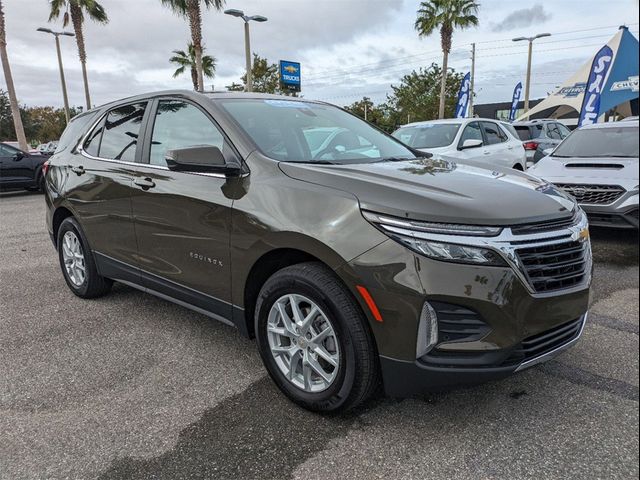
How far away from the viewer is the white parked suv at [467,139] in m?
8.86

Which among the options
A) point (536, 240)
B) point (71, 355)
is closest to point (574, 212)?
point (536, 240)

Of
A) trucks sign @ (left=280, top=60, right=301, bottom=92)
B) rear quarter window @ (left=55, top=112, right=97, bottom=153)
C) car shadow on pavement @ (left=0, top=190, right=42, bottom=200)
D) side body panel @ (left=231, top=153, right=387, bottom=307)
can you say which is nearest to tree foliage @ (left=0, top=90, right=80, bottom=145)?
trucks sign @ (left=280, top=60, right=301, bottom=92)

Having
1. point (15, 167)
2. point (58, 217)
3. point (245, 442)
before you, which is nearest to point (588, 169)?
point (245, 442)

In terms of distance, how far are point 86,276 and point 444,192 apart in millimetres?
3406

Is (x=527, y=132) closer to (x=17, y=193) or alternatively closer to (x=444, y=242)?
(x=444, y=242)

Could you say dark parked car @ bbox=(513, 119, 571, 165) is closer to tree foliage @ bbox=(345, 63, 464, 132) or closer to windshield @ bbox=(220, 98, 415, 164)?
windshield @ bbox=(220, 98, 415, 164)

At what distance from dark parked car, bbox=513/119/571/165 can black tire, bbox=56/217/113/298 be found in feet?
35.7

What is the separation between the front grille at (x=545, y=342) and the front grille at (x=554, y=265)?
22 cm

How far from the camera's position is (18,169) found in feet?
44.0

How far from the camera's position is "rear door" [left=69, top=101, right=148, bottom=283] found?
3.73 metres

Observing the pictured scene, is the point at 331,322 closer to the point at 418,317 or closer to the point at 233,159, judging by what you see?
the point at 418,317

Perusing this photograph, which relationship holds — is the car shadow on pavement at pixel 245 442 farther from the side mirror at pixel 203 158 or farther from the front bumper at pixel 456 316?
the side mirror at pixel 203 158

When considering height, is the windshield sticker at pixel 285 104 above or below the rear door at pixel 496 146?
above

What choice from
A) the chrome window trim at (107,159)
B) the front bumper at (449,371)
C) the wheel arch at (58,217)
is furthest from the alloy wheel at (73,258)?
the front bumper at (449,371)
